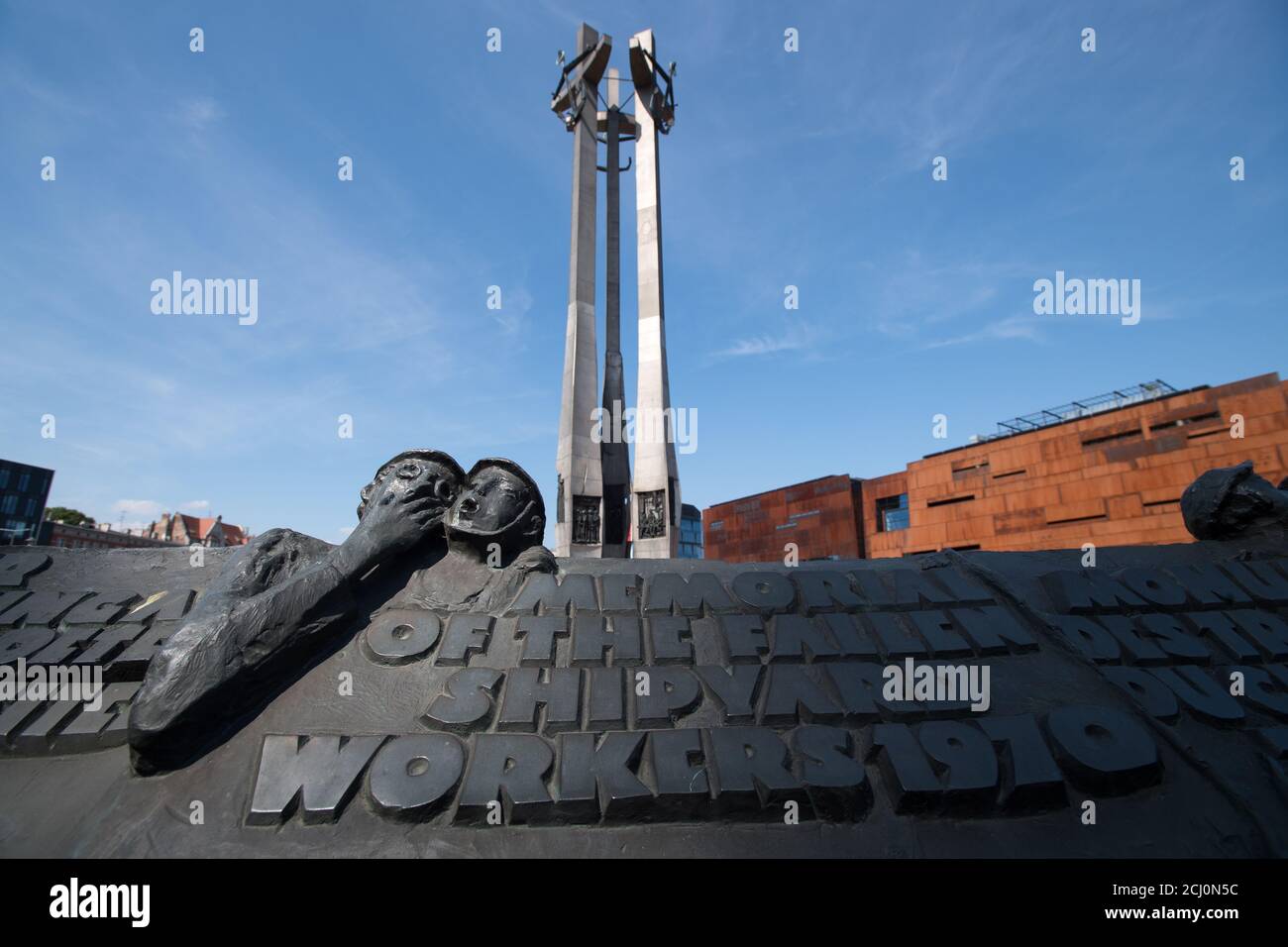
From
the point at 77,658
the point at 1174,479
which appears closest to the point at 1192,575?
the point at 77,658

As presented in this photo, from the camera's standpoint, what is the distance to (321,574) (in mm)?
4223

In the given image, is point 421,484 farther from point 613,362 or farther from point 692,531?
point 692,531

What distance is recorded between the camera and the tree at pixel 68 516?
5729 centimetres

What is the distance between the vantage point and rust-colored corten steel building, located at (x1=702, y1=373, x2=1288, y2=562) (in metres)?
28.5

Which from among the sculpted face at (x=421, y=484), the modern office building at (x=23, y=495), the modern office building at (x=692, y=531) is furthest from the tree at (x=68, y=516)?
the sculpted face at (x=421, y=484)

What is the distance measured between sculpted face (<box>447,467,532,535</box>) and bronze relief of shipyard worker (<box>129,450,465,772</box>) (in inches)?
6.2

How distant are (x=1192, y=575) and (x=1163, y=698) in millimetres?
1707

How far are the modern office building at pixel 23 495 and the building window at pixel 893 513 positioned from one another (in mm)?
60458

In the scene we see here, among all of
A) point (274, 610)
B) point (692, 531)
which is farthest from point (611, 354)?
point (692, 531)

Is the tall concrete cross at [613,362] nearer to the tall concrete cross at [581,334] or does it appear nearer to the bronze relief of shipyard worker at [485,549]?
the tall concrete cross at [581,334]

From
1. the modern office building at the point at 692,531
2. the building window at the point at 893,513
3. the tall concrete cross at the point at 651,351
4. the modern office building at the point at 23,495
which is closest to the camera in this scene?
the tall concrete cross at the point at 651,351

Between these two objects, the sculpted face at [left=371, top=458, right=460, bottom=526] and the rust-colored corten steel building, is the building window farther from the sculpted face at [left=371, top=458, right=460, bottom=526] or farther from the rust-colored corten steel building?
the sculpted face at [left=371, top=458, right=460, bottom=526]

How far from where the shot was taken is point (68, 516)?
58.9 m

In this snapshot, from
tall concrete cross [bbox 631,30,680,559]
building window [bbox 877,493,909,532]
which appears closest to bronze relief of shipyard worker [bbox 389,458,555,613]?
tall concrete cross [bbox 631,30,680,559]
